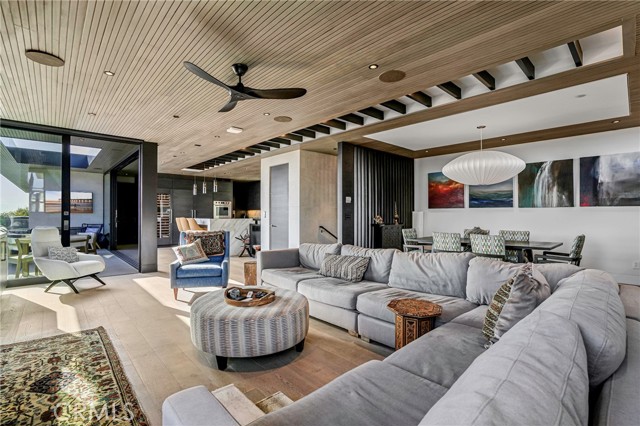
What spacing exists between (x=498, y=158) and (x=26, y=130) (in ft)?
26.6

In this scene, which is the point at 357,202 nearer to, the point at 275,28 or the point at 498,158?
the point at 498,158

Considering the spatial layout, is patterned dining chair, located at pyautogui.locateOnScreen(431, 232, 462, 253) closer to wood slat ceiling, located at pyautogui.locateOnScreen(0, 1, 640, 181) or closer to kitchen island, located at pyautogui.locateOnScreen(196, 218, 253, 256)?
wood slat ceiling, located at pyautogui.locateOnScreen(0, 1, 640, 181)

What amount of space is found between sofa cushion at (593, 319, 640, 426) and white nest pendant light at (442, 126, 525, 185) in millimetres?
4645

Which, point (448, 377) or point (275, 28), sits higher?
point (275, 28)

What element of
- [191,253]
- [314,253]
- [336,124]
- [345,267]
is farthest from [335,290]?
[336,124]

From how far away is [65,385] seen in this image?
2176 millimetres

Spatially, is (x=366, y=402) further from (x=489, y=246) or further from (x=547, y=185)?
(x=547, y=185)

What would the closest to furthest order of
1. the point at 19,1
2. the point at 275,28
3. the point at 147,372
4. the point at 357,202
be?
1. the point at 19,1
2. the point at 147,372
3. the point at 275,28
4. the point at 357,202

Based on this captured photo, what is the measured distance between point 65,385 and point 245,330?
50.5 inches

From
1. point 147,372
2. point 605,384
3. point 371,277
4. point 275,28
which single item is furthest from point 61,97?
point 605,384

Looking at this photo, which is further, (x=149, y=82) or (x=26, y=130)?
(x=26, y=130)

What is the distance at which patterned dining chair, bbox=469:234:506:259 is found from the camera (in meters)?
4.57

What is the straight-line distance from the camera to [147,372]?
2.37 metres

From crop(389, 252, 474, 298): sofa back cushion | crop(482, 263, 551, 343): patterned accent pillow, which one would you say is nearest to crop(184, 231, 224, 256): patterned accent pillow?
crop(389, 252, 474, 298): sofa back cushion
